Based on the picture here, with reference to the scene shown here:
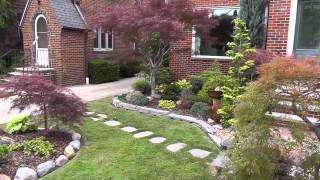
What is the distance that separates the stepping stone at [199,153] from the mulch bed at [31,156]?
2062 millimetres

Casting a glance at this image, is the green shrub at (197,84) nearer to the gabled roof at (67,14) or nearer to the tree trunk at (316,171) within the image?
the tree trunk at (316,171)

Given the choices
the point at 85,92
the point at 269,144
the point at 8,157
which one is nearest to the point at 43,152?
the point at 8,157

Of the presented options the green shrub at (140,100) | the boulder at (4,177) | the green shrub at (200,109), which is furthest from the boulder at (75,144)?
the green shrub at (140,100)

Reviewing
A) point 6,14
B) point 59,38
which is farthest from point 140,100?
point 6,14

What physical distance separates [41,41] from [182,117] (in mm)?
8612

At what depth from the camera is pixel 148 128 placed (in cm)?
643

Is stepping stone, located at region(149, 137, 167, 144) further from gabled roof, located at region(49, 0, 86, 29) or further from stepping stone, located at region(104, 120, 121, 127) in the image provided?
gabled roof, located at region(49, 0, 86, 29)

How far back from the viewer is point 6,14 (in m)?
13.9

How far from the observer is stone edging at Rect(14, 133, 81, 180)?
414cm

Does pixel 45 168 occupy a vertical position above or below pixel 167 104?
below

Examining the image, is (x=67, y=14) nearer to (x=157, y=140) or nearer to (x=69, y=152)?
(x=157, y=140)

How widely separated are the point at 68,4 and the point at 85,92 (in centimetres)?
426

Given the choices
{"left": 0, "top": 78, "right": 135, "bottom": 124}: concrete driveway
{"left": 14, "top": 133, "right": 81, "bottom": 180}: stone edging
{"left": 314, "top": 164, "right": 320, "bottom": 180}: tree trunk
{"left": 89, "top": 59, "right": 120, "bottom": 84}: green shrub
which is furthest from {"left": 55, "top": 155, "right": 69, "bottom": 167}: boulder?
{"left": 89, "top": 59, "right": 120, "bottom": 84}: green shrub

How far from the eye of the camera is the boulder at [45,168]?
432cm
